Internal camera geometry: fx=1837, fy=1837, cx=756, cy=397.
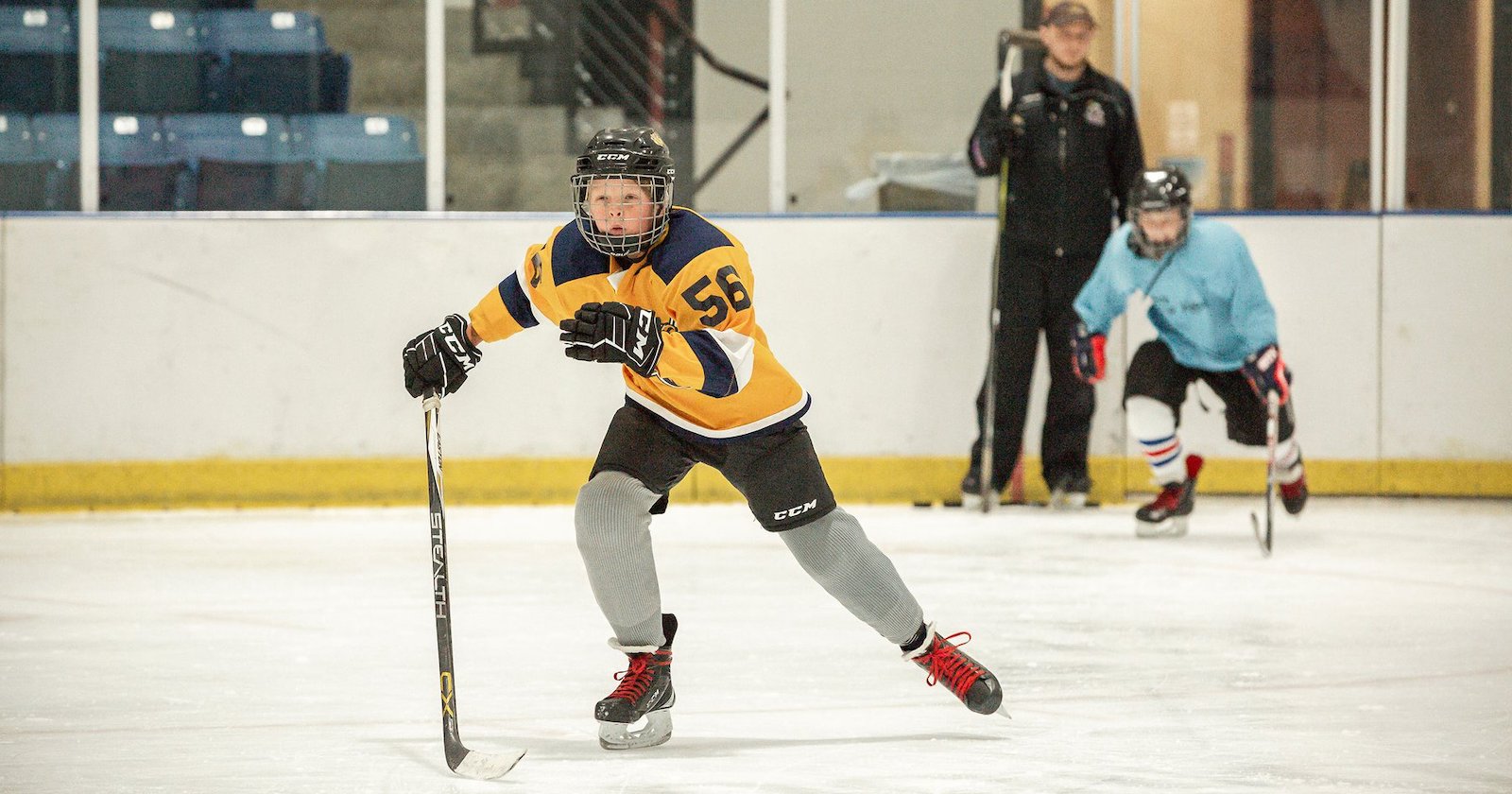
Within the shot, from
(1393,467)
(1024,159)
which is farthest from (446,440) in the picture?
(1393,467)

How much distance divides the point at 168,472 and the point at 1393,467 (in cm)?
425

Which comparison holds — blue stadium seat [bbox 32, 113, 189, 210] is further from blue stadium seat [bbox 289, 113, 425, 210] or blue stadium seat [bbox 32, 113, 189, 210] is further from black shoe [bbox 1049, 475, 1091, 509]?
black shoe [bbox 1049, 475, 1091, 509]

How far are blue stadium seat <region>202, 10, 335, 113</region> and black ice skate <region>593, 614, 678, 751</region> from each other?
4034mm

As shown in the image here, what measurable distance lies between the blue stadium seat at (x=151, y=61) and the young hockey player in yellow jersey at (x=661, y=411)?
12.8ft

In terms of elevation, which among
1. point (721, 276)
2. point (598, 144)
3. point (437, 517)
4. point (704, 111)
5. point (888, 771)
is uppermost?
point (704, 111)

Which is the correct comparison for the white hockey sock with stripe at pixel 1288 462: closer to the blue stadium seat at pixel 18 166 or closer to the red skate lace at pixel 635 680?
the red skate lace at pixel 635 680

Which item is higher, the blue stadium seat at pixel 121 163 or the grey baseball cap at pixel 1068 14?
the grey baseball cap at pixel 1068 14

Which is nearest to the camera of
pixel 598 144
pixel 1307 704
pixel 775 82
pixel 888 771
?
pixel 888 771

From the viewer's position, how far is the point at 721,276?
9.15 feet

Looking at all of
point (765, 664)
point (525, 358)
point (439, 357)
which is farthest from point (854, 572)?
point (525, 358)

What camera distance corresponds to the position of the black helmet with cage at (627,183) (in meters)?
2.77

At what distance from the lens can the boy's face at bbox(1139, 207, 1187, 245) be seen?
539cm

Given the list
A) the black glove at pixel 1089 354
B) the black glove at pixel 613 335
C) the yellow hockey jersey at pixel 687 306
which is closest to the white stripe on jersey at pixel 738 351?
the yellow hockey jersey at pixel 687 306

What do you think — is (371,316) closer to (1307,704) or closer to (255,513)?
(255,513)
